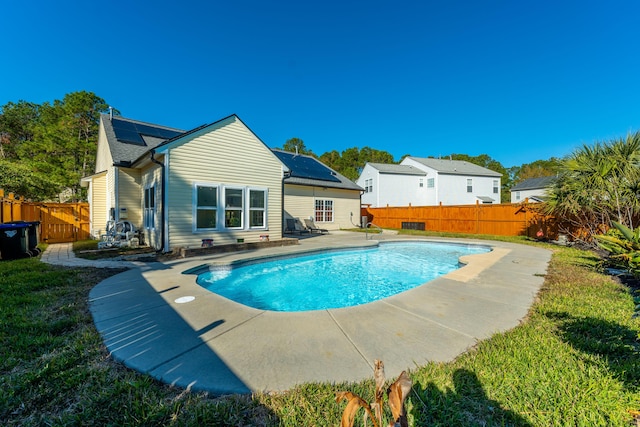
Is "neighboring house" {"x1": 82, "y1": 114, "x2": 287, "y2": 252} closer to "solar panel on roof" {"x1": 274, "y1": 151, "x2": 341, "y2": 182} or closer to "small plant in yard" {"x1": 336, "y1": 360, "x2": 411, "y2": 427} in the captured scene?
"solar panel on roof" {"x1": 274, "y1": 151, "x2": 341, "y2": 182}

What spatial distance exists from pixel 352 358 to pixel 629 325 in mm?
3256

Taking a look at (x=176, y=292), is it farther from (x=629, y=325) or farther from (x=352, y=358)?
(x=629, y=325)

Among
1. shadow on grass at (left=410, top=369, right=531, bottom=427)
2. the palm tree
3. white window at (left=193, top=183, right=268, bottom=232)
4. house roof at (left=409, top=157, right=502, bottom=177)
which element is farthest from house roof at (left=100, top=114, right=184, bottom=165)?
house roof at (left=409, top=157, right=502, bottom=177)

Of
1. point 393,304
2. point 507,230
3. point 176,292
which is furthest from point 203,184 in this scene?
point 507,230

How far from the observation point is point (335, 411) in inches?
66.6

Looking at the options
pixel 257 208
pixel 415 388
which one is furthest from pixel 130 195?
pixel 415 388

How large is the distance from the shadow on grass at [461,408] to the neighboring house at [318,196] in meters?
13.9

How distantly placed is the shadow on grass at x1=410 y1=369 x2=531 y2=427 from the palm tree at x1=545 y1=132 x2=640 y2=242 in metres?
7.30

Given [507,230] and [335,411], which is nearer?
[335,411]

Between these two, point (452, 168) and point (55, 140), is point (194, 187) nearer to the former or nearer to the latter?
point (55, 140)

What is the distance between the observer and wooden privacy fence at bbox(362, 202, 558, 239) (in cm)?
1243

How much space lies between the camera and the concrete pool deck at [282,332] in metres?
2.14

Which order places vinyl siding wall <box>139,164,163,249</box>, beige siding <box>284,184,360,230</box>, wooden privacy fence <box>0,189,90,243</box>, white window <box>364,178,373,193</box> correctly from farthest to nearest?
white window <box>364,178,373,193</box> → beige siding <box>284,184,360,230</box> → wooden privacy fence <box>0,189,90,243</box> → vinyl siding wall <box>139,164,163,249</box>

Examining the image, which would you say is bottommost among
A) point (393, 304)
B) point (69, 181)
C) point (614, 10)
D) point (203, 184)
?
point (393, 304)
